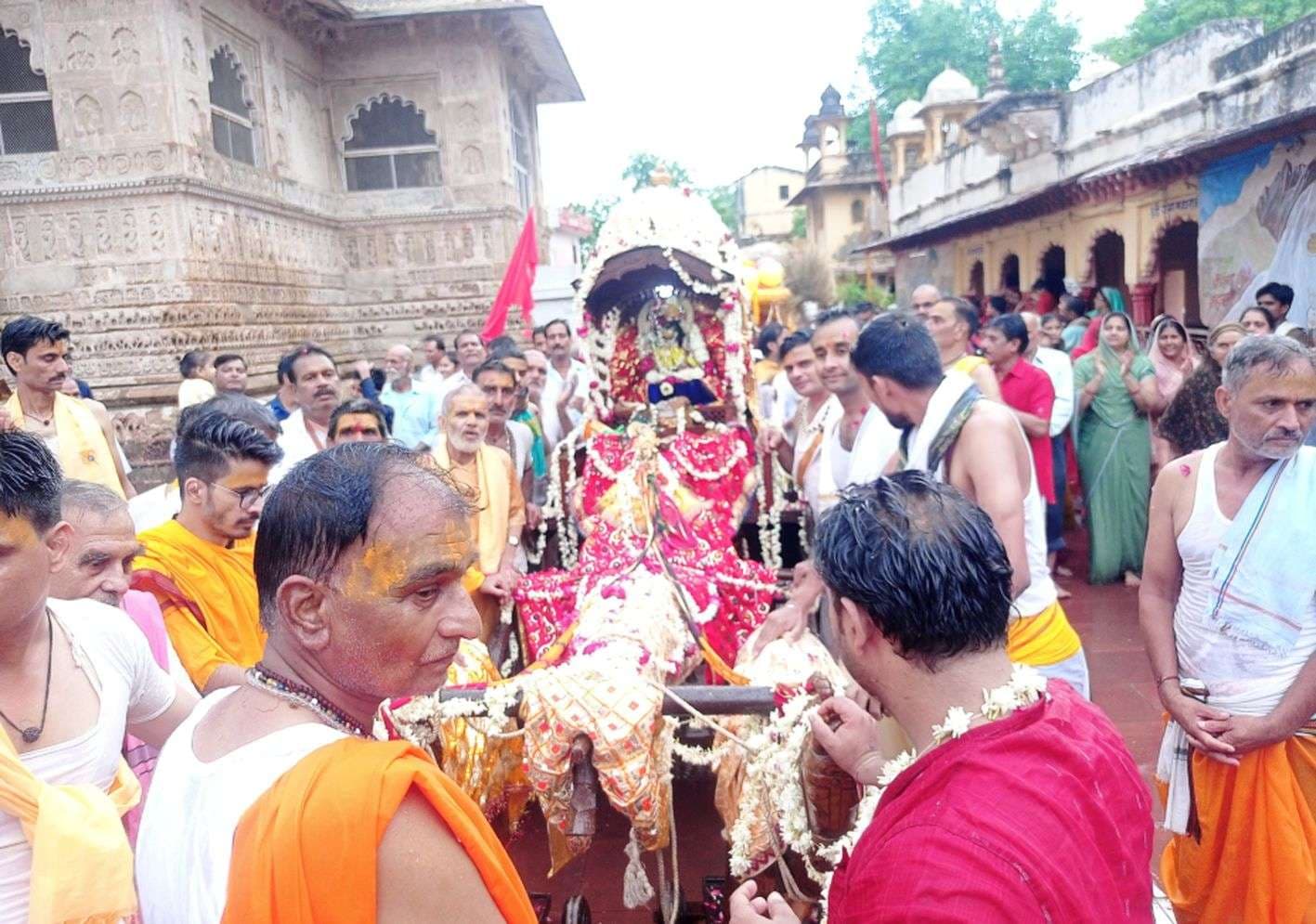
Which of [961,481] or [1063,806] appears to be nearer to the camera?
[1063,806]

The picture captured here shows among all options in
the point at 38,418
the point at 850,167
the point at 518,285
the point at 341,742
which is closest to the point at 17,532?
the point at 341,742

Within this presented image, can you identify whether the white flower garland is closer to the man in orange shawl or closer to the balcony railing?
the man in orange shawl

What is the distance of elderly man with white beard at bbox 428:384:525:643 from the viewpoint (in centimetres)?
423

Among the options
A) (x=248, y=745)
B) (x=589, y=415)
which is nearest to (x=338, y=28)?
(x=589, y=415)

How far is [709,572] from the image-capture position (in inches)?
161

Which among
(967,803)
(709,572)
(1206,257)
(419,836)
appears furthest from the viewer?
(1206,257)

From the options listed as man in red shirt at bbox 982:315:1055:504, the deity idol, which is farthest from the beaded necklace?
man in red shirt at bbox 982:315:1055:504

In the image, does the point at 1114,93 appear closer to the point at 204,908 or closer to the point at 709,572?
the point at 709,572

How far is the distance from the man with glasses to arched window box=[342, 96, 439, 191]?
12807 mm

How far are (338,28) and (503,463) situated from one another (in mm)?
11928

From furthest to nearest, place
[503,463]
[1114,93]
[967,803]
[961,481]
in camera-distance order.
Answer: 1. [1114,93]
2. [503,463]
3. [961,481]
4. [967,803]

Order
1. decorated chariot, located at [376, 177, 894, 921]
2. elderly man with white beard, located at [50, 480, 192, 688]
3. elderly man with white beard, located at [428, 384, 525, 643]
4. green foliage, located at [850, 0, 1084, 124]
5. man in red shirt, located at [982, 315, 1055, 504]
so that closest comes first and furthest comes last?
elderly man with white beard, located at [50, 480, 192, 688], decorated chariot, located at [376, 177, 894, 921], elderly man with white beard, located at [428, 384, 525, 643], man in red shirt, located at [982, 315, 1055, 504], green foliage, located at [850, 0, 1084, 124]

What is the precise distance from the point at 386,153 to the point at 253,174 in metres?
3.17

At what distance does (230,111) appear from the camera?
1173cm
